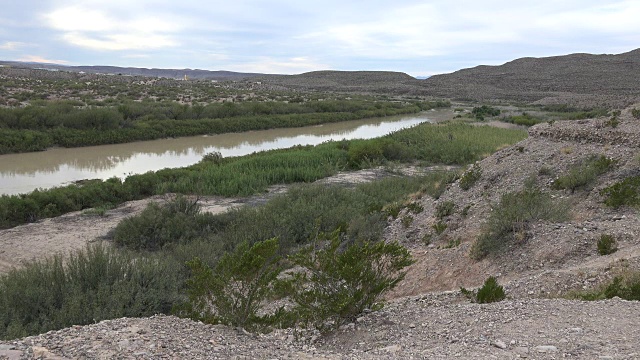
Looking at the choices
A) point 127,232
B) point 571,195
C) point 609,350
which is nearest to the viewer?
point 609,350

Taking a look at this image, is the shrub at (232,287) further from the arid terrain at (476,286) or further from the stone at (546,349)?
the stone at (546,349)

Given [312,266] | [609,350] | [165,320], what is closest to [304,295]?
[312,266]

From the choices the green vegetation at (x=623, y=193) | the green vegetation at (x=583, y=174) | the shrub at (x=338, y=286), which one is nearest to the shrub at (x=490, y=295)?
the shrub at (x=338, y=286)

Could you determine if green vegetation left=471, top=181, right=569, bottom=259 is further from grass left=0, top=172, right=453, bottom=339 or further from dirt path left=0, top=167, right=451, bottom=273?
dirt path left=0, top=167, right=451, bottom=273

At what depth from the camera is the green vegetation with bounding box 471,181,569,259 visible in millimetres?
8922

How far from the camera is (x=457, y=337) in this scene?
500 cm

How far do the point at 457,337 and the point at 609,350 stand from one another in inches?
52.5

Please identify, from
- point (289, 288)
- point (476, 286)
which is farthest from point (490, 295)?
point (289, 288)

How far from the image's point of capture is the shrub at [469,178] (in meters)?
13.4

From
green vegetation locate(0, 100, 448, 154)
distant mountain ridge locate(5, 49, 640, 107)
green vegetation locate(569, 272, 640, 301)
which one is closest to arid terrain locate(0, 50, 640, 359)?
green vegetation locate(569, 272, 640, 301)

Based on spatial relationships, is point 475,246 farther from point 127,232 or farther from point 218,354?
point 127,232

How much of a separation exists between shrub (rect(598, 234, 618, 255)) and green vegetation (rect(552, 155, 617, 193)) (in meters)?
3.60

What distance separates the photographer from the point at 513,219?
9242 mm

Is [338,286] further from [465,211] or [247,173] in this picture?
[247,173]
